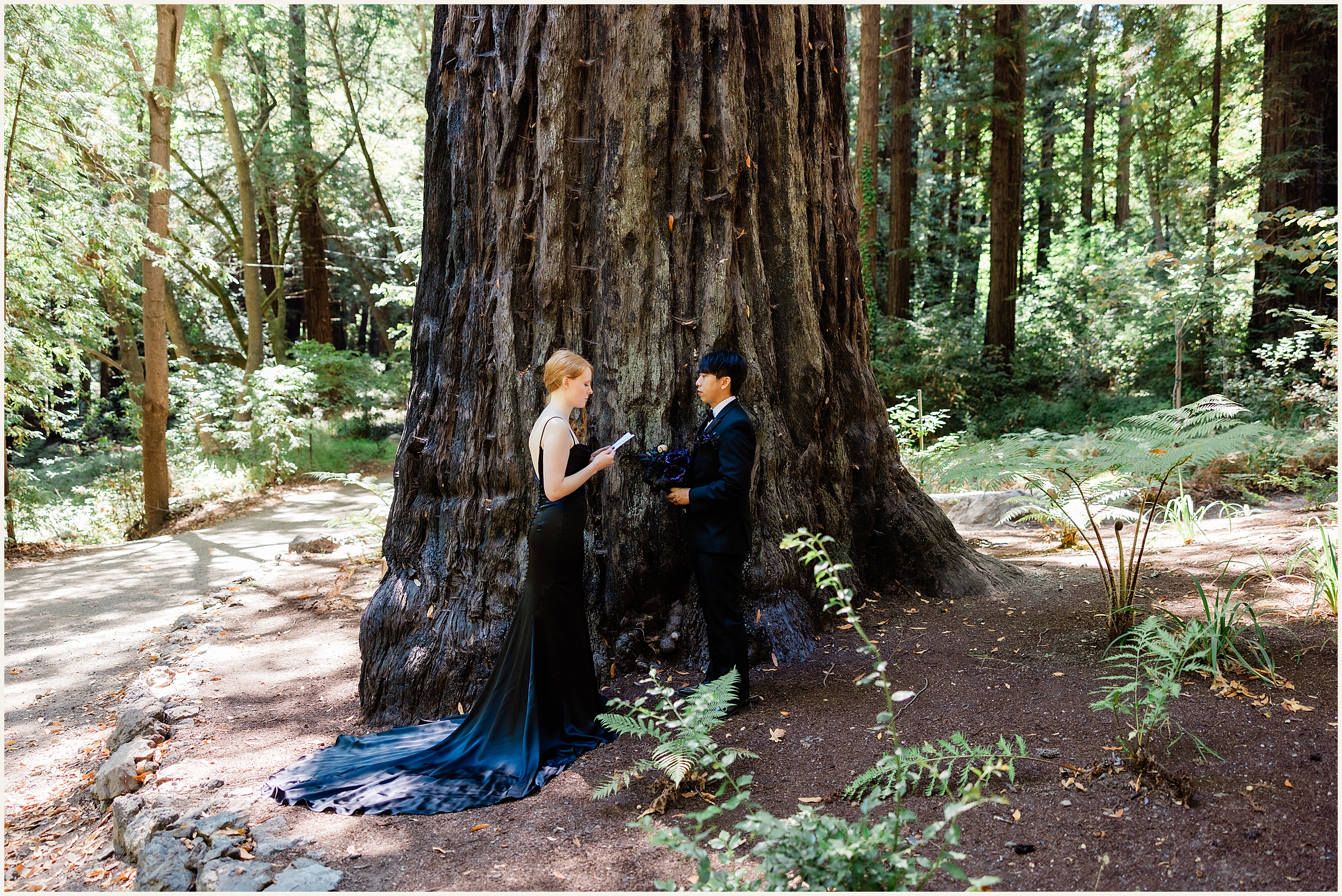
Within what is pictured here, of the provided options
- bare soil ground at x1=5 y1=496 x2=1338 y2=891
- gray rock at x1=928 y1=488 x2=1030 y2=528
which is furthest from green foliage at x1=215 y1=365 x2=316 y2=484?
gray rock at x1=928 y1=488 x2=1030 y2=528

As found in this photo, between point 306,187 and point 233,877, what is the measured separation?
2145 centimetres

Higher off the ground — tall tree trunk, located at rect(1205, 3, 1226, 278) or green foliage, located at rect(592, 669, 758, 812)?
tall tree trunk, located at rect(1205, 3, 1226, 278)

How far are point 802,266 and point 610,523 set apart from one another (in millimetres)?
2159

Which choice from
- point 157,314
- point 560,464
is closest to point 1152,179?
point 560,464

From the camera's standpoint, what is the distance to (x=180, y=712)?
16.1ft

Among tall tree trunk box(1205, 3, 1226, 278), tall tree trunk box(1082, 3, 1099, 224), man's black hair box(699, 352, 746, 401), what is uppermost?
tall tree trunk box(1082, 3, 1099, 224)

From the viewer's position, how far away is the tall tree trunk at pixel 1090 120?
18516 mm

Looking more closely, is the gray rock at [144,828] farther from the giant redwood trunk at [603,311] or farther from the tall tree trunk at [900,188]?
the tall tree trunk at [900,188]

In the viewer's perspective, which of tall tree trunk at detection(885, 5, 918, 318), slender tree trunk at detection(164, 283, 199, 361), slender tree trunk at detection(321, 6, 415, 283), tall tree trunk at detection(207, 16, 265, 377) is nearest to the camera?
tall tree trunk at detection(207, 16, 265, 377)

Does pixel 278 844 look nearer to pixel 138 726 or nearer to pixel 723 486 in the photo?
pixel 138 726

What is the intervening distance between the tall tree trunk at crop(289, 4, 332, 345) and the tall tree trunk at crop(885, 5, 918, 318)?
1454cm

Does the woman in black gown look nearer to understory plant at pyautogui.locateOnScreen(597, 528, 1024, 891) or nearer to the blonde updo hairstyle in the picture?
the blonde updo hairstyle

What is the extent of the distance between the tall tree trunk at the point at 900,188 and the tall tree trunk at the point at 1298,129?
22.6 ft

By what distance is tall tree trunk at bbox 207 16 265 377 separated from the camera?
59.4ft
